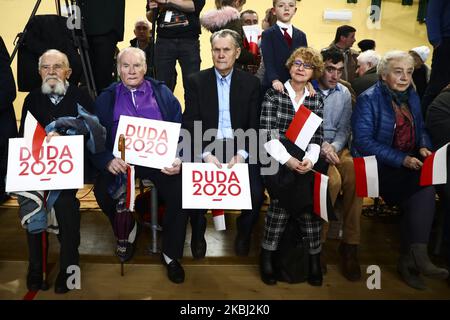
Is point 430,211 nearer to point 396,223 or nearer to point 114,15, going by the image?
point 396,223

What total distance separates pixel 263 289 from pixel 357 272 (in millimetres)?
604

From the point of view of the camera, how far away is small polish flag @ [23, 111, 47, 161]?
2500mm

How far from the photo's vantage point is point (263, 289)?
2617 millimetres

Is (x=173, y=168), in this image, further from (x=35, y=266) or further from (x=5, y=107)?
(x=5, y=107)

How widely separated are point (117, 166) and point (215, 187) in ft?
1.95

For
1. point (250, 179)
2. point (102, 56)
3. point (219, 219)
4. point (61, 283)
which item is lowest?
point (61, 283)

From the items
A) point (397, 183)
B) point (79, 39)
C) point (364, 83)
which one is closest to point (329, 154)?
point (397, 183)

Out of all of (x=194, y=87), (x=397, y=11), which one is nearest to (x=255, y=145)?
(x=194, y=87)

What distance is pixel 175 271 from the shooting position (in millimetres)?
2682

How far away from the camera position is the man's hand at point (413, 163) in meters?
2.72

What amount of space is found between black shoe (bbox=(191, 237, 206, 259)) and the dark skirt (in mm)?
1190

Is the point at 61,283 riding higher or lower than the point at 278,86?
lower

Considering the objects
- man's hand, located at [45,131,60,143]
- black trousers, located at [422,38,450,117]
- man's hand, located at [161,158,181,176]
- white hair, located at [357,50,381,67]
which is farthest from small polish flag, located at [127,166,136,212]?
white hair, located at [357,50,381,67]

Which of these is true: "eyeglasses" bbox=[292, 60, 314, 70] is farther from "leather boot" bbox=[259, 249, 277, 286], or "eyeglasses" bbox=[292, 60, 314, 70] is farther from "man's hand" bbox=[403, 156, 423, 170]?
"leather boot" bbox=[259, 249, 277, 286]
